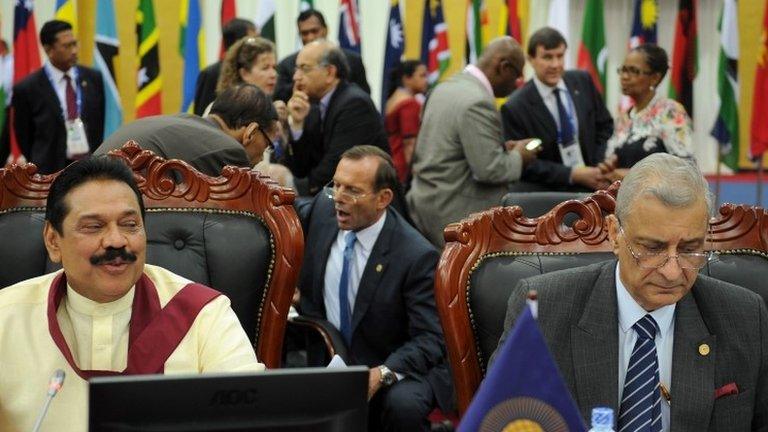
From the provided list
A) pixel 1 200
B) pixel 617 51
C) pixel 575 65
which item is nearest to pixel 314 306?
pixel 1 200

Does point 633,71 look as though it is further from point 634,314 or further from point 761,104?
point 634,314

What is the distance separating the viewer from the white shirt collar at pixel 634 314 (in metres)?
2.64

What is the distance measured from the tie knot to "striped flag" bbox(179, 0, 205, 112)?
255 inches

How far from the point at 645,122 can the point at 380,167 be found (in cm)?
204

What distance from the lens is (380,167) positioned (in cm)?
438

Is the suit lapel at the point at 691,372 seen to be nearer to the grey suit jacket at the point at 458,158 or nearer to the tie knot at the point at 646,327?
the tie knot at the point at 646,327

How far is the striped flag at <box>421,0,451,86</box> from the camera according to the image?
939cm

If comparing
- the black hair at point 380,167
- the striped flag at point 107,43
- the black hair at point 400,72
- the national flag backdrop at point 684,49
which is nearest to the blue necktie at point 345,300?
the black hair at point 380,167

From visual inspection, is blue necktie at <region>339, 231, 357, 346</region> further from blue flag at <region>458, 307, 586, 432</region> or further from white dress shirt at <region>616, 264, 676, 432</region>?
blue flag at <region>458, 307, 586, 432</region>

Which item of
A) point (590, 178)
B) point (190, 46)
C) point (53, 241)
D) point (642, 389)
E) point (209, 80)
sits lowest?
point (590, 178)

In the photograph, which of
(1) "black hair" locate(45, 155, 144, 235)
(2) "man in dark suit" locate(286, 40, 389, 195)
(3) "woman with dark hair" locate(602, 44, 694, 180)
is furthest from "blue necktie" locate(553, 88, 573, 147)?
(1) "black hair" locate(45, 155, 144, 235)

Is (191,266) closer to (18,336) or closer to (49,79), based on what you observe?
(18,336)

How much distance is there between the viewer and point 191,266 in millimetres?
3299

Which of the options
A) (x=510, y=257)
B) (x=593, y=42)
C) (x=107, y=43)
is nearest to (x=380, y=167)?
(x=510, y=257)
